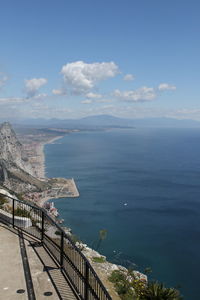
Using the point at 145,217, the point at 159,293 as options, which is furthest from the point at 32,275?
the point at 145,217

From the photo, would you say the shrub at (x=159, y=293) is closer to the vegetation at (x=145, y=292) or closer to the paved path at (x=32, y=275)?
the vegetation at (x=145, y=292)

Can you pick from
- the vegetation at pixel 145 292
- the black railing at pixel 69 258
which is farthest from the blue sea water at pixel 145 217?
the black railing at pixel 69 258

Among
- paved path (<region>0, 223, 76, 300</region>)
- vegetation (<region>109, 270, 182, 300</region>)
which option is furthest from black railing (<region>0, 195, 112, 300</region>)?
vegetation (<region>109, 270, 182, 300</region>)

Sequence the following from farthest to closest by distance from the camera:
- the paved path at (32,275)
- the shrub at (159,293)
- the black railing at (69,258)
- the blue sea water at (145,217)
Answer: the blue sea water at (145,217) < the shrub at (159,293) < the paved path at (32,275) < the black railing at (69,258)

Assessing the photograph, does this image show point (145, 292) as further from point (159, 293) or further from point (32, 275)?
point (32, 275)

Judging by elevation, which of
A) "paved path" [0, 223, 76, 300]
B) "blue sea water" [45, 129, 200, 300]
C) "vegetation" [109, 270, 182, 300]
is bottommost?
"blue sea water" [45, 129, 200, 300]

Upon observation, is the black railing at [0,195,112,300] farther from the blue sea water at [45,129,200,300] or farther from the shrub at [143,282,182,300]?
the blue sea water at [45,129,200,300]

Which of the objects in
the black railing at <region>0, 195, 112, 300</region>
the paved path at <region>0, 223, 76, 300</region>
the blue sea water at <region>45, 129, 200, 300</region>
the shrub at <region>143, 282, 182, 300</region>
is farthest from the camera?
the blue sea water at <region>45, 129, 200, 300</region>

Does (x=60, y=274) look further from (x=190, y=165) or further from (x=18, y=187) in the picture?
(x=190, y=165)

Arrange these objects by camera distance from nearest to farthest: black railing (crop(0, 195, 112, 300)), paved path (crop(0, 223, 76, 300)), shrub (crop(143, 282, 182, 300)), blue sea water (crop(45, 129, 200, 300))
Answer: black railing (crop(0, 195, 112, 300)) < paved path (crop(0, 223, 76, 300)) < shrub (crop(143, 282, 182, 300)) < blue sea water (crop(45, 129, 200, 300))
